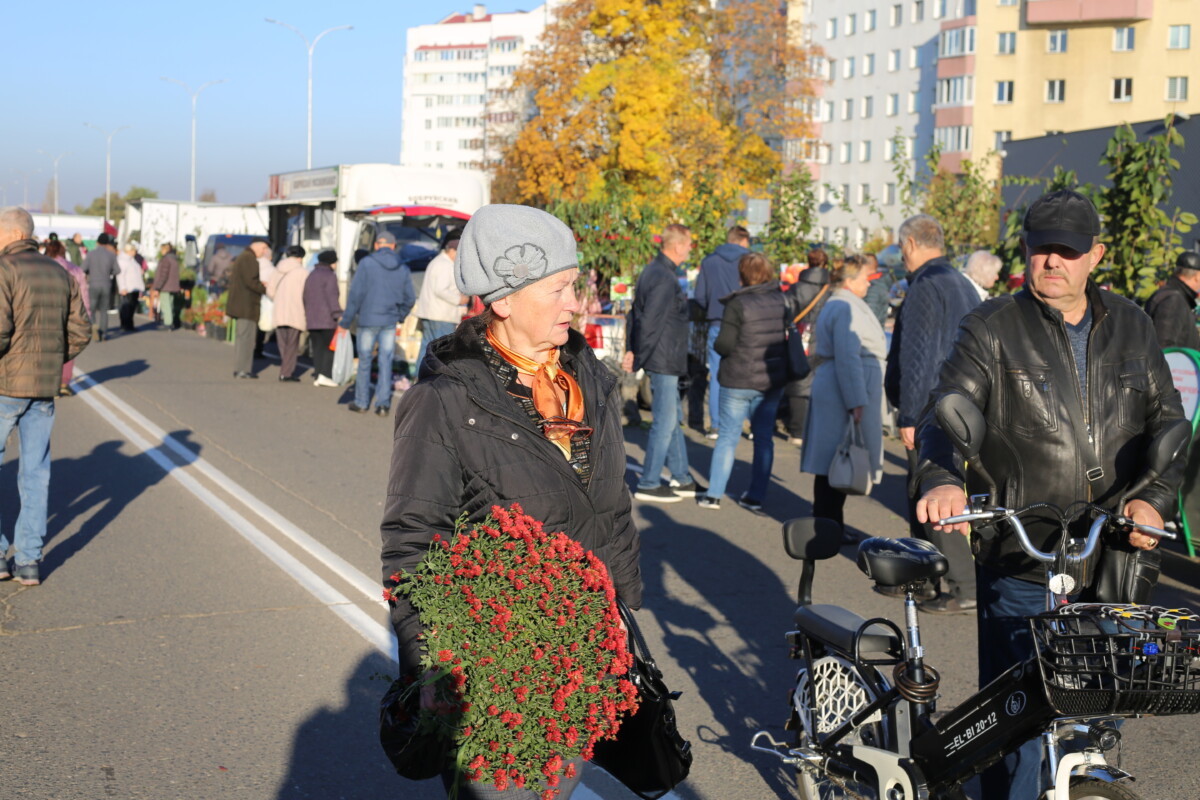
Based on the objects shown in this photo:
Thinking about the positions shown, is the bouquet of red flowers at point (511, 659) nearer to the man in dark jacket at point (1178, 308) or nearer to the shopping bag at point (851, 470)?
the shopping bag at point (851, 470)

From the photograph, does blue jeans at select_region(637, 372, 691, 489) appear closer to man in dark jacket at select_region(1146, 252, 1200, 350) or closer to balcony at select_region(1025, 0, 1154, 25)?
man in dark jacket at select_region(1146, 252, 1200, 350)

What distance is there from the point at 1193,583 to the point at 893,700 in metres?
5.27

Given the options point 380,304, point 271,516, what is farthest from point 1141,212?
point 380,304

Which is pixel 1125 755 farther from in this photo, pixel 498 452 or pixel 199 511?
pixel 199 511

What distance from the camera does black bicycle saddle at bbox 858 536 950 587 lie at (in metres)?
3.58

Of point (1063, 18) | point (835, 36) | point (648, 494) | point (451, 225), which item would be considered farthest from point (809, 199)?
point (835, 36)

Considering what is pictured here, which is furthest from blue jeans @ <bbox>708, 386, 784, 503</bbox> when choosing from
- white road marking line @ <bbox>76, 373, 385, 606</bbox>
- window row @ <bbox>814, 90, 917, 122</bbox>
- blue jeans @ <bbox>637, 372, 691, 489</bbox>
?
window row @ <bbox>814, 90, 917, 122</bbox>

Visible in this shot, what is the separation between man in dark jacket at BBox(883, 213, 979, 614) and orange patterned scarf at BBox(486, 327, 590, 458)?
446 centimetres

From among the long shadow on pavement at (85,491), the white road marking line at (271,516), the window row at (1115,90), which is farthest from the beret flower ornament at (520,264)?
the window row at (1115,90)

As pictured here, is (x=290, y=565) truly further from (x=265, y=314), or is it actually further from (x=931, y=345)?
(x=265, y=314)

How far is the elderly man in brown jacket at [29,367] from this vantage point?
7488 mm

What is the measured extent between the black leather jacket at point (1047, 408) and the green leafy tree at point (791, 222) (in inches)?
641

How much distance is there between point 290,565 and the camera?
26.7ft

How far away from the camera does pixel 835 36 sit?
88.2 metres
